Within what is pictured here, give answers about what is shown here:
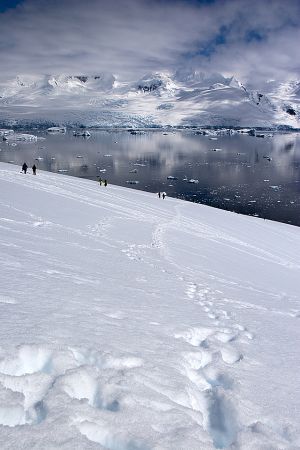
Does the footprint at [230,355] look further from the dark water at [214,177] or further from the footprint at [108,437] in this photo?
the dark water at [214,177]

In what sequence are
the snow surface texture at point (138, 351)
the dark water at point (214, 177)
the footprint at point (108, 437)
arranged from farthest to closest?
the dark water at point (214, 177), the snow surface texture at point (138, 351), the footprint at point (108, 437)

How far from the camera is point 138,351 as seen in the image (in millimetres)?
7188

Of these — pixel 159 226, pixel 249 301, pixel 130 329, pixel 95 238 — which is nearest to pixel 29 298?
pixel 130 329

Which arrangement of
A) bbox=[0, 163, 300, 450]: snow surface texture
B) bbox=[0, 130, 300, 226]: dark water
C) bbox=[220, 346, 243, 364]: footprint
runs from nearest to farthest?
bbox=[0, 163, 300, 450]: snow surface texture, bbox=[220, 346, 243, 364]: footprint, bbox=[0, 130, 300, 226]: dark water

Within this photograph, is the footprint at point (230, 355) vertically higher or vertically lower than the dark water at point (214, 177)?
lower

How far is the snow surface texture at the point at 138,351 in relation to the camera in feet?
16.8

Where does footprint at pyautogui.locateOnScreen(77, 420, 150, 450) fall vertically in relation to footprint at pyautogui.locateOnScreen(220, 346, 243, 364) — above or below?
above

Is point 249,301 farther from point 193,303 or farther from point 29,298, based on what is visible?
point 29,298

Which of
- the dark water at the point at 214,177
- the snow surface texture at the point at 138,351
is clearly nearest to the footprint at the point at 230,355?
the snow surface texture at the point at 138,351

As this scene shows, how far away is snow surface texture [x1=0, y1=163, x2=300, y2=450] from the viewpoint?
16.8ft

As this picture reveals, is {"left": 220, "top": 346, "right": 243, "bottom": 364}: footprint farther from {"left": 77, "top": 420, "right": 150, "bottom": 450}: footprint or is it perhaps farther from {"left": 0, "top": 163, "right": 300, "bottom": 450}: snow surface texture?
{"left": 77, "top": 420, "right": 150, "bottom": 450}: footprint

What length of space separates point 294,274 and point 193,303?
12.3 m

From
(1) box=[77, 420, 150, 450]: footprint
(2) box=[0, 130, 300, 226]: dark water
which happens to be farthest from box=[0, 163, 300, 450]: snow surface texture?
(2) box=[0, 130, 300, 226]: dark water

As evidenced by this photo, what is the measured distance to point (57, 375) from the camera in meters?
5.86
